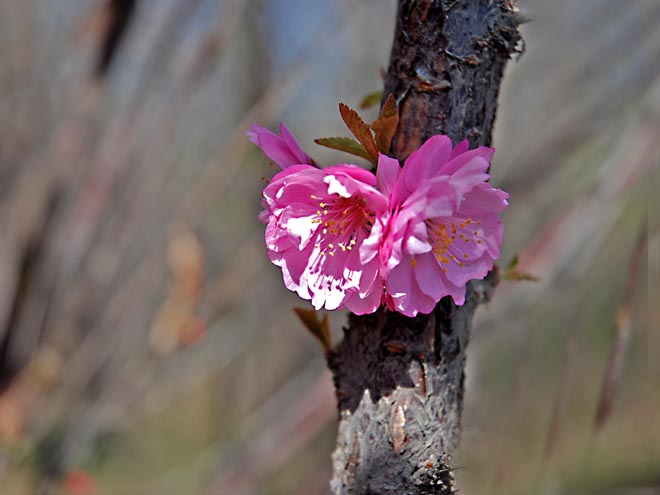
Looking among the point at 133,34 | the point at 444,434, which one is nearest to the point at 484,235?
the point at 444,434

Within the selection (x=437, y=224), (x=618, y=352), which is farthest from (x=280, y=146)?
(x=618, y=352)

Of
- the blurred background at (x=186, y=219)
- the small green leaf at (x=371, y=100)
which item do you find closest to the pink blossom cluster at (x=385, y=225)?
the small green leaf at (x=371, y=100)

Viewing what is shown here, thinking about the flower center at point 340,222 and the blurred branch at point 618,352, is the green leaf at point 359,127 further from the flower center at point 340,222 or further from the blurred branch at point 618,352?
the blurred branch at point 618,352

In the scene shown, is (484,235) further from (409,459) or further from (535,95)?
(535,95)

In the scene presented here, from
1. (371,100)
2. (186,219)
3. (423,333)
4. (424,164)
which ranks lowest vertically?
(423,333)

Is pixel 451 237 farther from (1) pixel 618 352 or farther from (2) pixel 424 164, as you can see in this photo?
(1) pixel 618 352

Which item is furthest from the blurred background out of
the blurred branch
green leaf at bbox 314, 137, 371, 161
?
green leaf at bbox 314, 137, 371, 161
